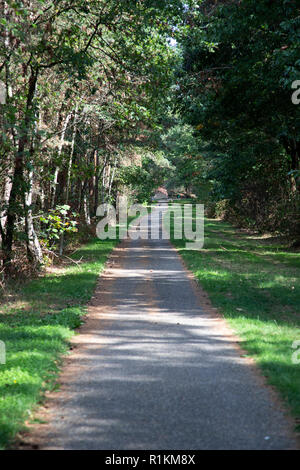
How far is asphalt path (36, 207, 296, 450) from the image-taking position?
15.6 ft

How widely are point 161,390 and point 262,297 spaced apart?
6.52 metres

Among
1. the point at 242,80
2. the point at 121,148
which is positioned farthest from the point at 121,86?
the point at 121,148

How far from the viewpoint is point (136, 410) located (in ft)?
17.7

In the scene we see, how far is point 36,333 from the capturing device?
841 cm

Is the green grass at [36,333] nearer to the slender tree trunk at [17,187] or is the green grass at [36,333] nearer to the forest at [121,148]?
the forest at [121,148]

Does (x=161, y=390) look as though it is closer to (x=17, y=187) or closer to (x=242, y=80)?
(x=17, y=187)

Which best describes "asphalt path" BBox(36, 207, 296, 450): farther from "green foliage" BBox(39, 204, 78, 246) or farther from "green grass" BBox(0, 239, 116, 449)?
"green foliage" BBox(39, 204, 78, 246)

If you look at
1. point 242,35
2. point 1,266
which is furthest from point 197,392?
point 242,35

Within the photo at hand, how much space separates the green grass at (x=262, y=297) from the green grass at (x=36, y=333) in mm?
2631

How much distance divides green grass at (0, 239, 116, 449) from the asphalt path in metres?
0.26

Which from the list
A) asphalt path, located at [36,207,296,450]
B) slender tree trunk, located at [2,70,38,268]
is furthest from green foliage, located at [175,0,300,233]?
asphalt path, located at [36,207,296,450]
